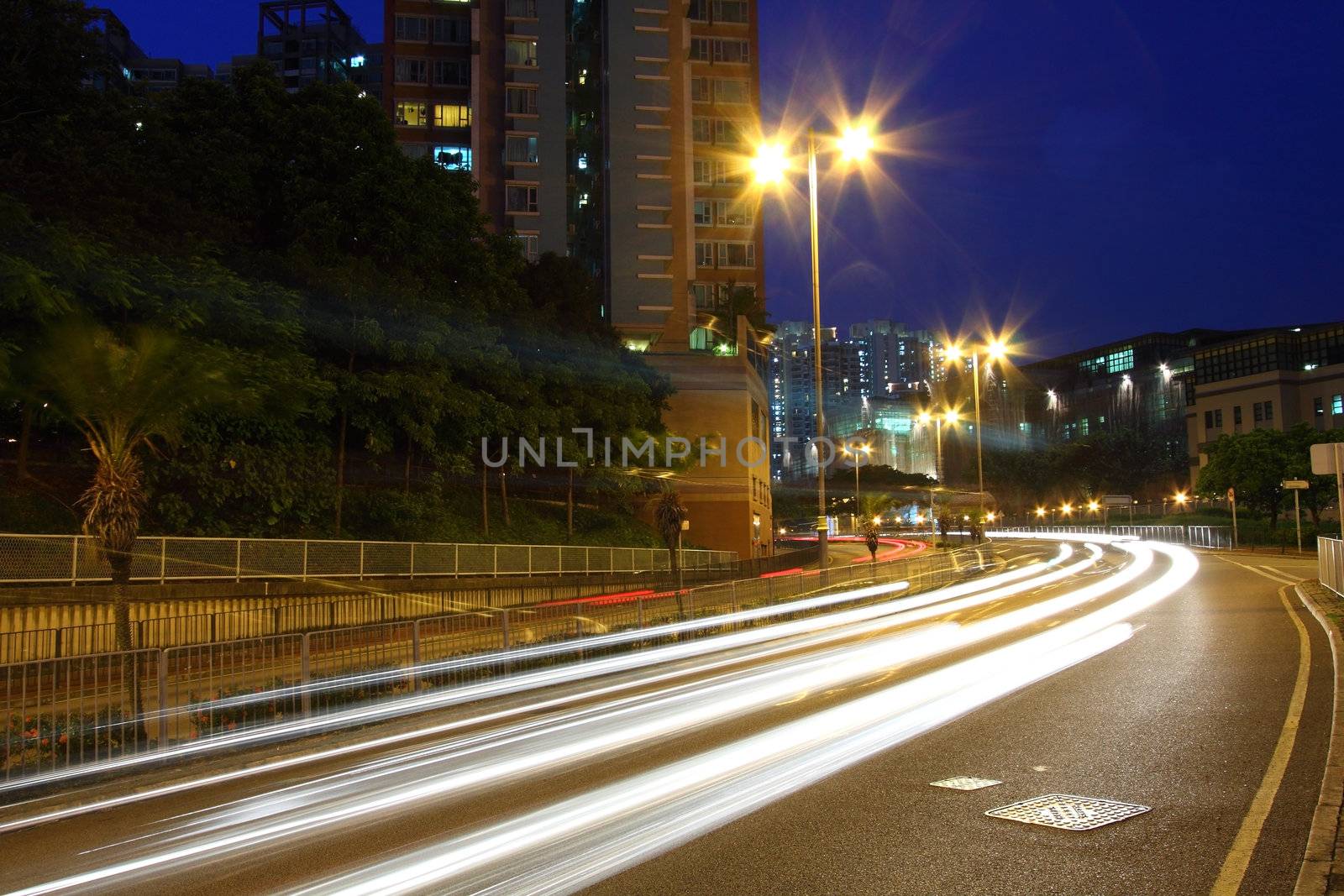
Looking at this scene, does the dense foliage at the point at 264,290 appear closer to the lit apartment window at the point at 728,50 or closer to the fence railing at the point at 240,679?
the fence railing at the point at 240,679

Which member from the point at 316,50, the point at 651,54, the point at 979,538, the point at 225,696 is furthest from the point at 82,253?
the point at 316,50

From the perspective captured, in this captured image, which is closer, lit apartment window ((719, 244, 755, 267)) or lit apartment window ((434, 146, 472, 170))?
lit apartment window ((719, 244, 755, 267))

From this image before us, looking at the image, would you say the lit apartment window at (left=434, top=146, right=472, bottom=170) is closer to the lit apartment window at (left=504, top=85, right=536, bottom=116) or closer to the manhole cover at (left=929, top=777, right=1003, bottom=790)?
the lit apartment window at (left=504, top=85, right=536, bottom=116)

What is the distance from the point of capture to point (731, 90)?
7919cm

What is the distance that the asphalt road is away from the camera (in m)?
6.29

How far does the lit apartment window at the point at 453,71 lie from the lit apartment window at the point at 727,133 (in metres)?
19.8

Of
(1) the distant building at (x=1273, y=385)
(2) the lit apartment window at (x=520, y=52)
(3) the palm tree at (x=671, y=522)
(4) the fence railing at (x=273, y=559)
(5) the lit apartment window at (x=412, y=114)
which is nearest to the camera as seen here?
(4) the fence railing at (x=273, y=559)

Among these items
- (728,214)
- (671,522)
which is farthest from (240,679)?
(728,214)

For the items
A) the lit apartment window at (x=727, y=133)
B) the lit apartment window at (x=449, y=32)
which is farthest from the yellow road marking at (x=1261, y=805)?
→ the lit apartment window at (x=449, y=32)

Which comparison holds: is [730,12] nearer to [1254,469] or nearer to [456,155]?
[456,155]

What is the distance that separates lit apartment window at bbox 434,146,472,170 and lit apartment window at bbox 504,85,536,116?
5115 millimetres

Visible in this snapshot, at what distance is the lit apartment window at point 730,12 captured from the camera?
7900cm

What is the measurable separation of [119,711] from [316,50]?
124485 millimetres

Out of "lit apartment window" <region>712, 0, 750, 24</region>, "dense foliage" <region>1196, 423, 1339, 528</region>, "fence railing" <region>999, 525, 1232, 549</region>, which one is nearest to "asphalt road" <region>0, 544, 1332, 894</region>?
"fence railing" <region>999, 525, 1232, 549</region>
